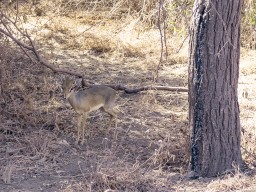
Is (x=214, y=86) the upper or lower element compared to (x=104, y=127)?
upper

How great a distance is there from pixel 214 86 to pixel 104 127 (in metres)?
2.41

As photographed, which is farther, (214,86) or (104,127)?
(104,127)

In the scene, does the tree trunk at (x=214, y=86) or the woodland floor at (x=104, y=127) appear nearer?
the tree trunk at (x=214, y=86)

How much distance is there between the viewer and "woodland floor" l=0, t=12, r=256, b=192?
22.3 feet

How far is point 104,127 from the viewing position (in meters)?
8.73

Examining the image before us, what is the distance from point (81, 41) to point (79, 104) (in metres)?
4.28

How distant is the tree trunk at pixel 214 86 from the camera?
6627mm

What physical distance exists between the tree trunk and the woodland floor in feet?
0.85

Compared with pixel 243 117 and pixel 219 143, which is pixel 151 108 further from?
pixel 219 143

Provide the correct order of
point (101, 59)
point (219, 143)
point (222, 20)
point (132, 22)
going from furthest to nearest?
1. point (132, 22)
2. point (101, 59)
3. point (219, 143)
4. point (222, 20)

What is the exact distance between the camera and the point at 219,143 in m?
6.88

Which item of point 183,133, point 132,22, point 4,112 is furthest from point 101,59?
point 183,133

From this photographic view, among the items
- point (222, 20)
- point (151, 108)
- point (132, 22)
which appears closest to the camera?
point (222, 20)

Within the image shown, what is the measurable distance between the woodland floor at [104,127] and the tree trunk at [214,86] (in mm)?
258
